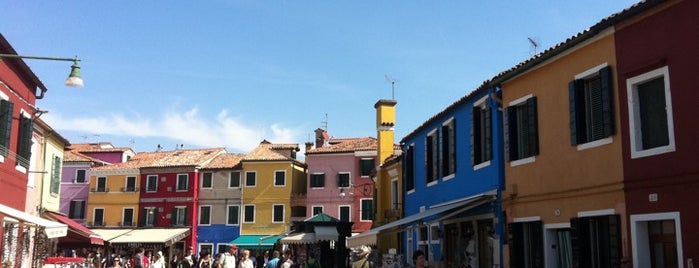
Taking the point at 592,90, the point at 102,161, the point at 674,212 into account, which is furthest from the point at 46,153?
the point at 102,161

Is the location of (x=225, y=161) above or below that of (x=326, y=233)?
above

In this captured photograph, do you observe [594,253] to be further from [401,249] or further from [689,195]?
[401,249]

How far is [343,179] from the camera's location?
4456 cm

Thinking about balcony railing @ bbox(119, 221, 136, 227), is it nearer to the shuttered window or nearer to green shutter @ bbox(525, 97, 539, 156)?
the shuttered window

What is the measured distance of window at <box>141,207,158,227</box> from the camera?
155ft

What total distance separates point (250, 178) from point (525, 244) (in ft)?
112

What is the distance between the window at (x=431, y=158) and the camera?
1984 cm

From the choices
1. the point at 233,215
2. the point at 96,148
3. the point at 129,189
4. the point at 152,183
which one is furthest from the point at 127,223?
the point at 96,148

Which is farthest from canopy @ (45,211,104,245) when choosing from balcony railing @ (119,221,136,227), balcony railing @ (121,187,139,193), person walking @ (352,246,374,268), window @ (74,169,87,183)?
window @ (74,169,87,183)

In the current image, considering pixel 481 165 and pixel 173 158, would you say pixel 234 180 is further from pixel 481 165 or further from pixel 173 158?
pixel 481 165

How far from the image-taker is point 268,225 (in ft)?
150

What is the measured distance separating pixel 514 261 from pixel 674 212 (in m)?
4.50

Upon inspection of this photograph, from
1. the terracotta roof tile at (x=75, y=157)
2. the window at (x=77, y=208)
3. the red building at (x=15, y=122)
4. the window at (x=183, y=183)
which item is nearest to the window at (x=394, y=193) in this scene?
the red building at (x=15, y=122)

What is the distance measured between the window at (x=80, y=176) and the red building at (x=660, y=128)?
44.9m
